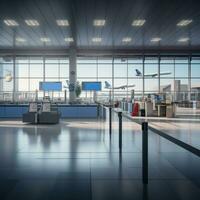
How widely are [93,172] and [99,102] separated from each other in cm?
1638

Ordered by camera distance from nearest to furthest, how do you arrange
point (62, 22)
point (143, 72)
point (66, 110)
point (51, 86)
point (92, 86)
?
point (62, 22) → point (66, 110) → point (92, 86) → point (51, 86) → point (143, 72)

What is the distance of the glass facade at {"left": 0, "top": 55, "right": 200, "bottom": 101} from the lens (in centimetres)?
2541

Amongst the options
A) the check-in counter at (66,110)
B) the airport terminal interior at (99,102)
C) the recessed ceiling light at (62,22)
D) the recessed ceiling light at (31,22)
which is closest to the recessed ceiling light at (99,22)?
the airport terminal interior at (99,102)

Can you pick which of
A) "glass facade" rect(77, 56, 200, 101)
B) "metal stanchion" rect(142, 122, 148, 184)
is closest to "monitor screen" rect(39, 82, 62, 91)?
"glass facade" rect(77, 56, 200, 101)

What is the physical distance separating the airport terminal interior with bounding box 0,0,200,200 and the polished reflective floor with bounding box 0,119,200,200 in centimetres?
2

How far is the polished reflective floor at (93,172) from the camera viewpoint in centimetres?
370

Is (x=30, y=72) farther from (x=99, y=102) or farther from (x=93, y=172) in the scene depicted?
(x=93, y=172)

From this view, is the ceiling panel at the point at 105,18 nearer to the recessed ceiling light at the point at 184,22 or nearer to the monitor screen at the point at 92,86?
the recessed ceiling light at the point at 184,22

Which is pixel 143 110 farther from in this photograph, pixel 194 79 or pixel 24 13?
pixel 24 13

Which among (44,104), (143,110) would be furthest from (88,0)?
(143,110)

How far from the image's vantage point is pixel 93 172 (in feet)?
15.4

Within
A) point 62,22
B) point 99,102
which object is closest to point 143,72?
point 99,102

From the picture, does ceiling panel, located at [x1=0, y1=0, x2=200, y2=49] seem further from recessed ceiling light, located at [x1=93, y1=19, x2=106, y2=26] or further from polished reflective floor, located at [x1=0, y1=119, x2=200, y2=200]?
polished reflective floor, located at [x1=0, y1=119, x2=200, y2=200]

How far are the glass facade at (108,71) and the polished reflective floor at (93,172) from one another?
18.7 meters
